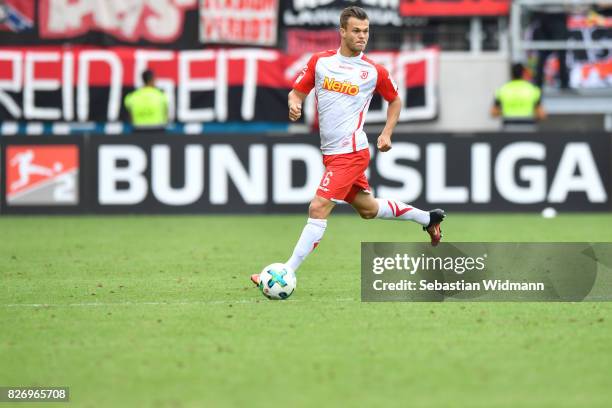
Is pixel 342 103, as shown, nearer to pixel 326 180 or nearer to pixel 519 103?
pixel 326 180

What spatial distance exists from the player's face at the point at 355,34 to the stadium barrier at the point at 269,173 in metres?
9.13

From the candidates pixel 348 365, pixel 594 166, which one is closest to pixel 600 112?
pixel 594 166

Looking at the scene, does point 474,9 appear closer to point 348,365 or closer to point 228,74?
point 228,74

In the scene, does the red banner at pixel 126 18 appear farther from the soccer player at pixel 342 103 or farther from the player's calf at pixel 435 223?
the soccer player at pixel 342 103

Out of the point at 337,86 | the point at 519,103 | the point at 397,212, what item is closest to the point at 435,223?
the point at 397,212

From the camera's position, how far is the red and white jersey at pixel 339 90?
9570mm

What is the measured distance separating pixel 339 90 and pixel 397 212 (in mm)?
1207

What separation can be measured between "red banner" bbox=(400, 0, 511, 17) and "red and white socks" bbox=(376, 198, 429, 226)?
1233cm

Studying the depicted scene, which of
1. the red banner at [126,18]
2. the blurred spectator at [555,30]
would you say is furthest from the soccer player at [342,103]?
the blurred spectator at [555,30]

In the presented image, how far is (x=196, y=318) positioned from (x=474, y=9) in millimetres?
14950

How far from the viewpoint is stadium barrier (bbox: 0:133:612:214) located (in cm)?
1864

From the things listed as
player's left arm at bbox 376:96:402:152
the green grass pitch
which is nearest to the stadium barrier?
the green grass pitch

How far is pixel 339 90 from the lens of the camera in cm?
957

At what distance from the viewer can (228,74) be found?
2197cm
